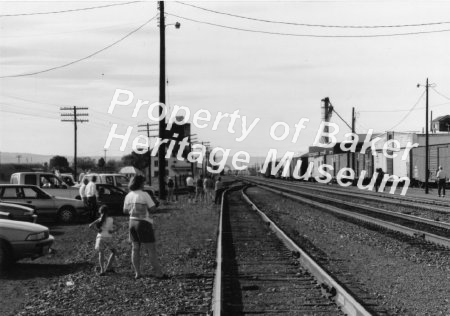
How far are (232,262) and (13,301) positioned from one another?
431 centimetres

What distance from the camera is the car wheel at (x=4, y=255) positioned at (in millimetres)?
11000

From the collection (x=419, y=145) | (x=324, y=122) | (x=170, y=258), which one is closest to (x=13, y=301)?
(x=170, y=258)

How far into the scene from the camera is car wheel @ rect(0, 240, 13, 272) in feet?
36.1

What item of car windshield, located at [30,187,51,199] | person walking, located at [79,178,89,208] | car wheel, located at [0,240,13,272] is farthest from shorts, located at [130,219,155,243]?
person walking, located at [79,178,89,208]

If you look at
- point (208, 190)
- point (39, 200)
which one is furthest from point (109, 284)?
point (208, 190)

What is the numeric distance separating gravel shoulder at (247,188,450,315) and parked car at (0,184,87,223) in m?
7.51

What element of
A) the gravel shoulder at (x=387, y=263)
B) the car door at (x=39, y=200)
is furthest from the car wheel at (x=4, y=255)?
the car door at (x=39, y=200)

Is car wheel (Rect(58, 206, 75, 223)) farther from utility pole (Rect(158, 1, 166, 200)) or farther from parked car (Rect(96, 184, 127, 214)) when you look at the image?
utility pole (Rect(158, 1, 166, 200))

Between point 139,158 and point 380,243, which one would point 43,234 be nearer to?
point 380,243

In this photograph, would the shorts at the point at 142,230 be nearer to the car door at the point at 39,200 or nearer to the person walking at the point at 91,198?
the car door at the point at 39,200

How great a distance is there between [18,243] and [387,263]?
6.86 metres

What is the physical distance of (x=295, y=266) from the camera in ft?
35.9

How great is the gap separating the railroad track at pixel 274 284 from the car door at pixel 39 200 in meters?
8.39

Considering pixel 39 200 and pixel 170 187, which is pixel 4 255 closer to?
pixel 39 200
